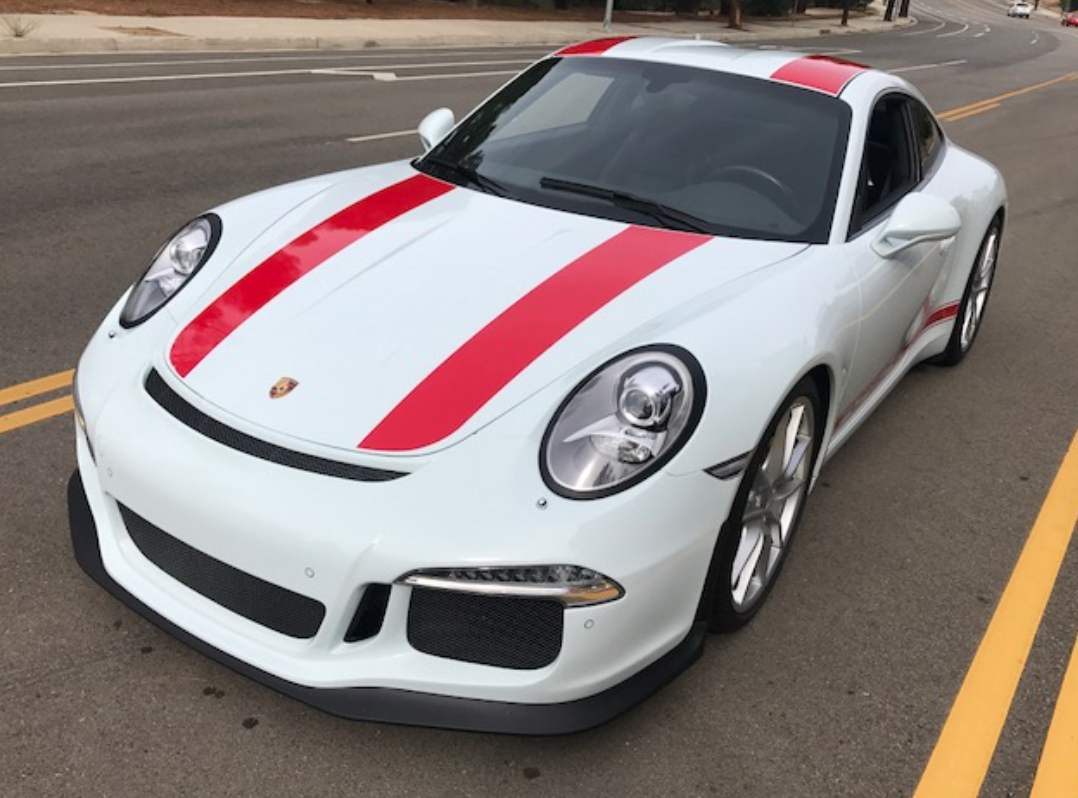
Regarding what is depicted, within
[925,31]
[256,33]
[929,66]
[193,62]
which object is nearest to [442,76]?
[193,62]

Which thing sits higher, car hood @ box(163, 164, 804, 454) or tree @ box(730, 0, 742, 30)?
car hood @ box(163, 164, 804, 454)

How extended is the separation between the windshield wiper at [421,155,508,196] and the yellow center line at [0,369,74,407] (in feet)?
5.51

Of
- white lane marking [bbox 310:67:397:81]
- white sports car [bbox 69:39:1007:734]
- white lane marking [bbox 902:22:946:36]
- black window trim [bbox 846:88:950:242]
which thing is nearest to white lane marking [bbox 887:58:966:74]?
white lane marking [bbox 310:67:397:81]

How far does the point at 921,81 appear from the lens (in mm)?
21938

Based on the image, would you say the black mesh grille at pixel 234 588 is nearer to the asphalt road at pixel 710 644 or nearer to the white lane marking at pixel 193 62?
the asphalt road at pixel 710 644

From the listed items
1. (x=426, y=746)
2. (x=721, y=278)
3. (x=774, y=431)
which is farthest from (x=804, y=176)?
(x=426, y=746)

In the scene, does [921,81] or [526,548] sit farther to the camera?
[921,81]

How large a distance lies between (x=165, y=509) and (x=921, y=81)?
2231cm

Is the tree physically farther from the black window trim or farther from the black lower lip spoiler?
the black lower lip spoiler

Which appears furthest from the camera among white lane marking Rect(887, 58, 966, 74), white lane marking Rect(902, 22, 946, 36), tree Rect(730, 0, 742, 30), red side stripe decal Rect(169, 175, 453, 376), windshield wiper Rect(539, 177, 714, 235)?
white lane marking Rect(902, 22, 946, 36)

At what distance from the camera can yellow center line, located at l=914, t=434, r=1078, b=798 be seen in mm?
2621

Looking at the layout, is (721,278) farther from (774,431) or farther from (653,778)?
(653,778)

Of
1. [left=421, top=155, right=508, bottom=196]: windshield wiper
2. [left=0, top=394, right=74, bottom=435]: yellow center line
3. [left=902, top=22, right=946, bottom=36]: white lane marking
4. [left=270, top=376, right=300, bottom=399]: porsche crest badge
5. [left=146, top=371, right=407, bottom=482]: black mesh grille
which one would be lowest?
[left=902, top=22, right=946, bottom=36]: white lane marking

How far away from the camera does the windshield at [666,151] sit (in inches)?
136
